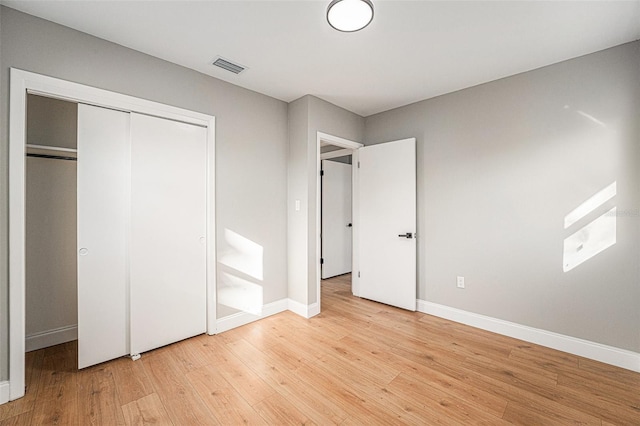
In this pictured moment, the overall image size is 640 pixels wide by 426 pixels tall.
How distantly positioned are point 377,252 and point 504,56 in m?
2.48

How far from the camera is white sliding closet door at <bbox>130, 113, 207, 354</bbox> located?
7.77 feet

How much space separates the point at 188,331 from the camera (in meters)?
2.67

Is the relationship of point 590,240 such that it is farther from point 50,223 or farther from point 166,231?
point 50,223

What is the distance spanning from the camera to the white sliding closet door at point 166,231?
93.3 inches

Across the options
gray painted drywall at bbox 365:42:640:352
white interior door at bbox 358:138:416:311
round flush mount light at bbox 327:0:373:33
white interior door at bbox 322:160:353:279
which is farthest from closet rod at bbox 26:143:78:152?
gray painted drywall at bbox 365:42:640:352

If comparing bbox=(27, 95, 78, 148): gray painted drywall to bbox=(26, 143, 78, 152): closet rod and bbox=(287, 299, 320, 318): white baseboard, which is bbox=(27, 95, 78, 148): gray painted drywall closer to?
bbox=(26, 143, 78, 152): closet rod

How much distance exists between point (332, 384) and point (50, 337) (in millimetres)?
2665

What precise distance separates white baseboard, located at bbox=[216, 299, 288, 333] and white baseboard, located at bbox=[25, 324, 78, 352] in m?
1.38

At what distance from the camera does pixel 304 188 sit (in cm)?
328

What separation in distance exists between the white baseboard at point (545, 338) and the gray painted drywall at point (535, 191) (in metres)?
0.06

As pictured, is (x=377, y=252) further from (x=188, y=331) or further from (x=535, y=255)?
(x=188, y=331)

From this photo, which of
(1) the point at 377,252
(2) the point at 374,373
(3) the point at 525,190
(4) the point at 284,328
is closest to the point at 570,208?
(3) the point at 525,190

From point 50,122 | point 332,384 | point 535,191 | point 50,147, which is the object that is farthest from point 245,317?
point 535,191

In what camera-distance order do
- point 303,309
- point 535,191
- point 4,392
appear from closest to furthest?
point 4,392 < point 535,191 < point 303,309
